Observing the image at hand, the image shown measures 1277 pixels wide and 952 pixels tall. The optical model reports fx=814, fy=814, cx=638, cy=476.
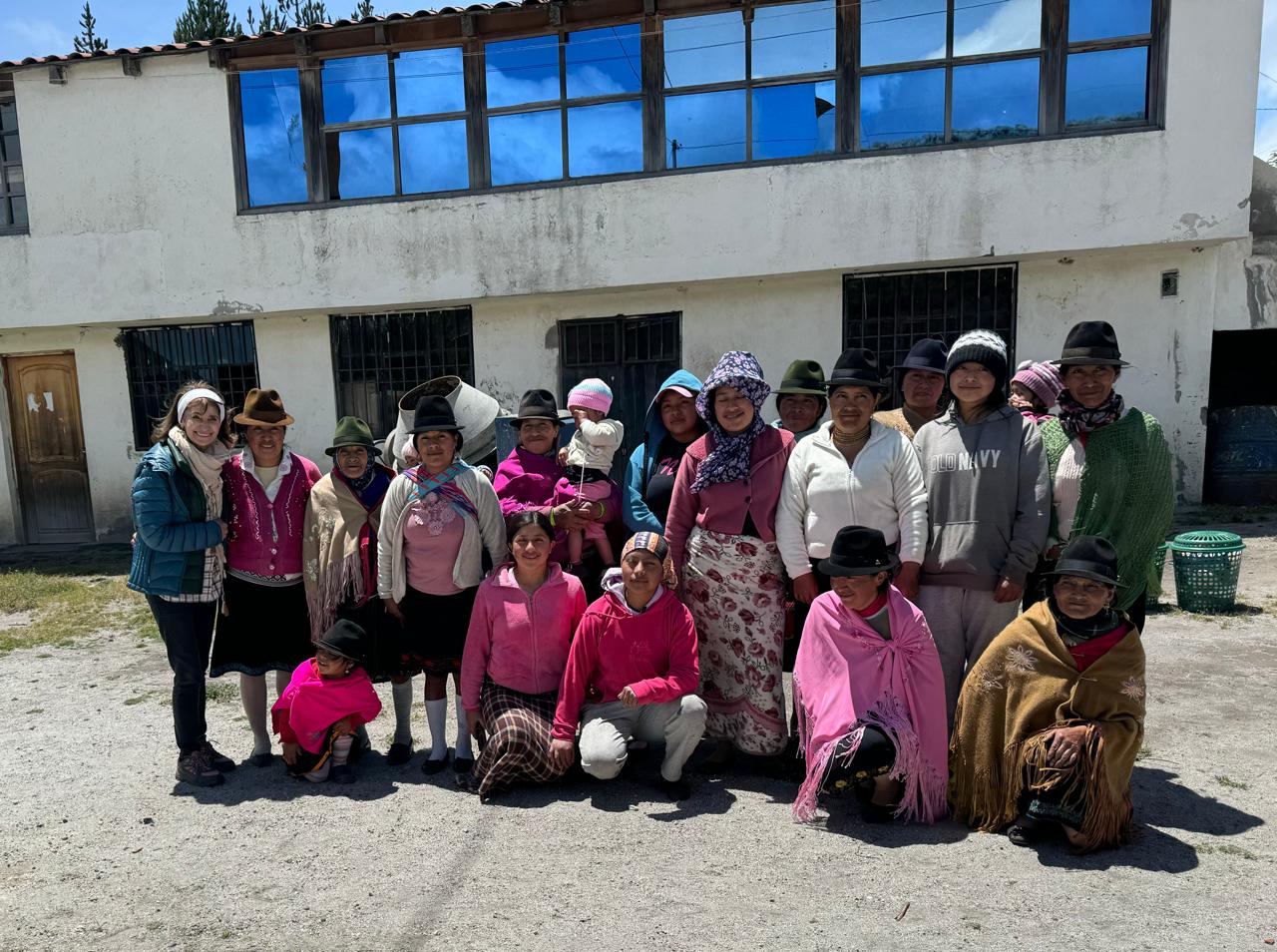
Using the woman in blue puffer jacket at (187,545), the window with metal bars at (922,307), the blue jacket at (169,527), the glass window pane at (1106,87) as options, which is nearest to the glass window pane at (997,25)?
the glass window pane at (1106,87)

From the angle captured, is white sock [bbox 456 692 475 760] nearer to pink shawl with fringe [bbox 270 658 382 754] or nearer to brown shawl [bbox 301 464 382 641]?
pink shawl with fringe [bbox 270 658 382 754]

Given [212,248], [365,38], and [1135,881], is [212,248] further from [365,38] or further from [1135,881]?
[1135,881]

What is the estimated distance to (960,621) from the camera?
349 cm

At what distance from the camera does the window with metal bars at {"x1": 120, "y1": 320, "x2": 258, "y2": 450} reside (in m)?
11.2

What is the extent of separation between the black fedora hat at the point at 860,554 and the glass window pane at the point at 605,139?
7428 mm

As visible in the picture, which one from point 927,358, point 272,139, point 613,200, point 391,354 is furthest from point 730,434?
point 272,139

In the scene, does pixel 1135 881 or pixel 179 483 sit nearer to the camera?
pixel 1135 881

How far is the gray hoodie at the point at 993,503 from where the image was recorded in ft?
10.9

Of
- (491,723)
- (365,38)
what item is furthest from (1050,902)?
(365,38)

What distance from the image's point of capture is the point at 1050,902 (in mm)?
2666

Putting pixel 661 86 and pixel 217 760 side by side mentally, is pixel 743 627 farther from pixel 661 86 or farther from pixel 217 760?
pixel 661 86

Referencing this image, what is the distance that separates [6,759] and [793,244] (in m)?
8.00

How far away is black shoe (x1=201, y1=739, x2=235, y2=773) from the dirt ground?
0.29 feet

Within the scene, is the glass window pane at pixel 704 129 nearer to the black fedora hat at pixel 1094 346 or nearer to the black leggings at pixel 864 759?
the black fedora hat at pixel 1094 346
